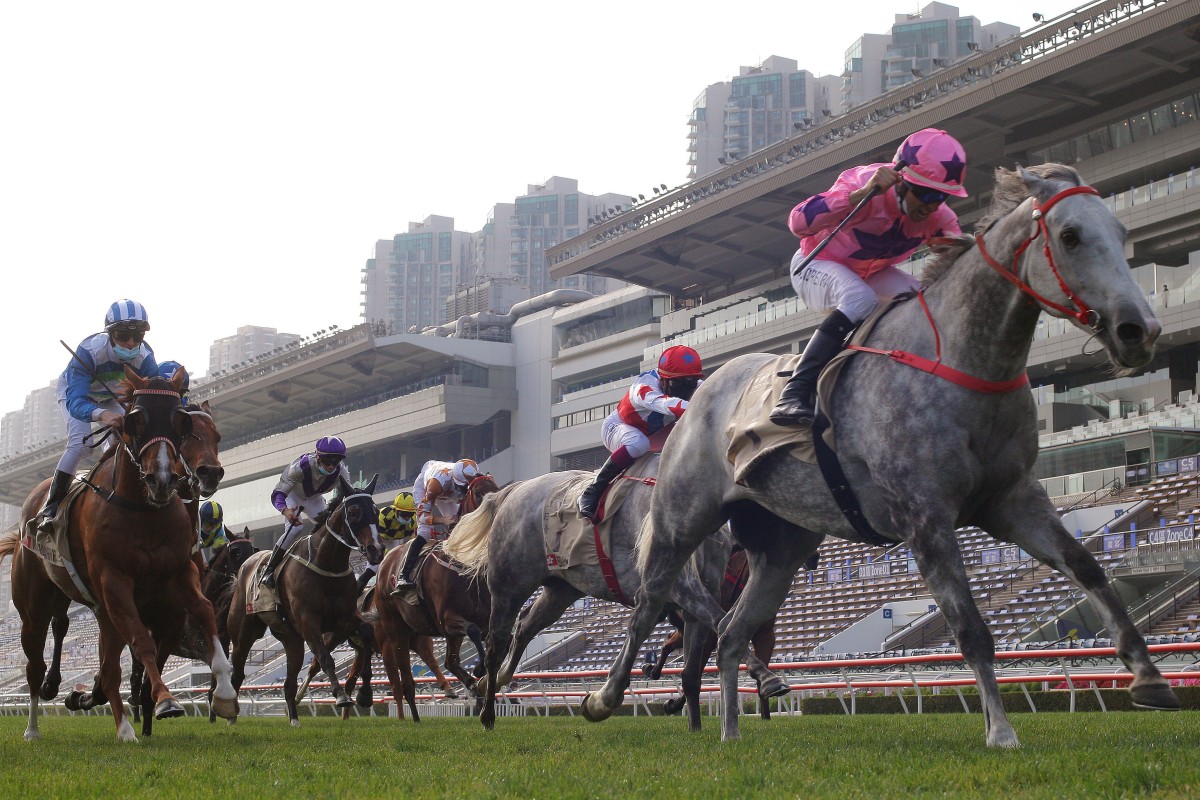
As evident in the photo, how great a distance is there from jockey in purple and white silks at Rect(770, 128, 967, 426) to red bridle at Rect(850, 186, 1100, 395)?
42 centimetres

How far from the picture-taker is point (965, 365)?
17.5ft

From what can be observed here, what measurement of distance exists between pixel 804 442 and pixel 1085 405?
27733mm

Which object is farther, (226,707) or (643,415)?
(643,415)

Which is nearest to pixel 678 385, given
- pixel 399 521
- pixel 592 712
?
pixel 592 712

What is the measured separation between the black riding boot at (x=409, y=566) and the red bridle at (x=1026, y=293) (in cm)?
861

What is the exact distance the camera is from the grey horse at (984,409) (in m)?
4.90

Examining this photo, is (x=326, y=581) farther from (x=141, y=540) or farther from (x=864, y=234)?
(x=864, y=234)

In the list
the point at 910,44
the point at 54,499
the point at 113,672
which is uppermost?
the point at 910,44

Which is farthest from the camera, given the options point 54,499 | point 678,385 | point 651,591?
point 678,385

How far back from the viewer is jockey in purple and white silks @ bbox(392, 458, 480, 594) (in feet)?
44.9

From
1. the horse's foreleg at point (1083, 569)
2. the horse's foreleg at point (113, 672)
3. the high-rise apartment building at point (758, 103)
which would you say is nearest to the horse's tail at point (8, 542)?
the horse's foreleg at point (113, 672)

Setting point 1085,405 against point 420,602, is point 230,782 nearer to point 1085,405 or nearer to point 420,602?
point 420,602

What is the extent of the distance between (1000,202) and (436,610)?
8.97 meters

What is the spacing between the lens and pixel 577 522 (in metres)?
9.26
